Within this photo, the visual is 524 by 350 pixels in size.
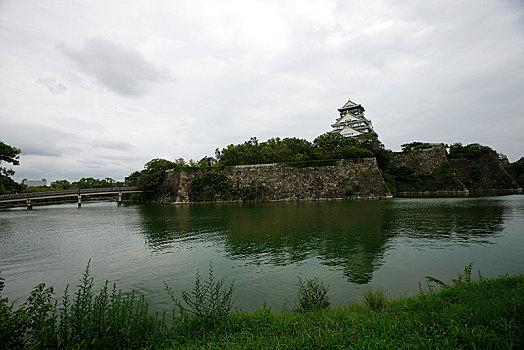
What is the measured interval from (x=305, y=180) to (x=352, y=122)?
29.4m

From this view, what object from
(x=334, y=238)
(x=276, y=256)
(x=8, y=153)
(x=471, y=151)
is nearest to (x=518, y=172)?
(x=471, y=151)

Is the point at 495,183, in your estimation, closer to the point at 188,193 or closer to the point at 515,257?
the point at 515,257

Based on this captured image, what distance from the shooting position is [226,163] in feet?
155

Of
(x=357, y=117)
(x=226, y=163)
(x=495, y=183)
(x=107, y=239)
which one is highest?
(x=357, y=117)

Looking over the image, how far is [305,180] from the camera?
37.1 m

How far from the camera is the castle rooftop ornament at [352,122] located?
57.3 metres

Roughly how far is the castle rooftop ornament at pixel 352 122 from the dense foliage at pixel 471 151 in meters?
16.4

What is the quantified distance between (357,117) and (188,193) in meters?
41.4

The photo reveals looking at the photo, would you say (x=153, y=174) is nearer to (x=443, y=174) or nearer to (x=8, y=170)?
(x=8, y=170)

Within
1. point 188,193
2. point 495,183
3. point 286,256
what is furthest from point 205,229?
point 495,183

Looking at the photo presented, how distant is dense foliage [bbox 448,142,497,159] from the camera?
141 feet

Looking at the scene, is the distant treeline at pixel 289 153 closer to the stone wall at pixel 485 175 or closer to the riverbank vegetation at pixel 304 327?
the stone wall at pixel 485 175

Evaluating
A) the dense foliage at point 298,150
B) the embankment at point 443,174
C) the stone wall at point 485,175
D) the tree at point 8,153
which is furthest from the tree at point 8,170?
the stone wall at point 485,175

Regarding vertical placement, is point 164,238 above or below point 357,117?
below
